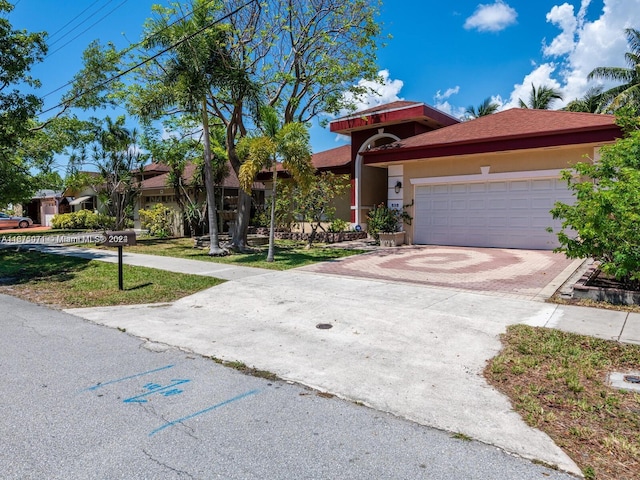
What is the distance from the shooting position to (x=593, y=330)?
19.5 feet

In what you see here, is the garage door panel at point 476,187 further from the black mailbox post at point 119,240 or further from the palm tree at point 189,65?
the black mailbox post at point 119,240

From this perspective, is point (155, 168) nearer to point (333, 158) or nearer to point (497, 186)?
point (333, 158)

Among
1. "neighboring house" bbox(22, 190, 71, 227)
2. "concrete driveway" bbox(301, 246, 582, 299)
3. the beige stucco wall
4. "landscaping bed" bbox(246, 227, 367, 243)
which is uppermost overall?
the beige stucco wall

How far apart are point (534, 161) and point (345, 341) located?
37.1 feet

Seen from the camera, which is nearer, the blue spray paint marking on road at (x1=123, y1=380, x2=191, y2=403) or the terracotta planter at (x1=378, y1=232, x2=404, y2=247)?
the blue spray paint marking on road at (x1=123, y1=380, x2=191, y2=403)

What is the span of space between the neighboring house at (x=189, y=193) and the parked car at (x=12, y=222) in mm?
13443

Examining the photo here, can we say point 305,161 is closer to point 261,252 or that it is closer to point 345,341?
point 261,252

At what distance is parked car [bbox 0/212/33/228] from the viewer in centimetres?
3444

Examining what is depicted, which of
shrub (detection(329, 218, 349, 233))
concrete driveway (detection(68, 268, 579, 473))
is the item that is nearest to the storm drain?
concrete driveway (detection(68, 268, 579, 473))

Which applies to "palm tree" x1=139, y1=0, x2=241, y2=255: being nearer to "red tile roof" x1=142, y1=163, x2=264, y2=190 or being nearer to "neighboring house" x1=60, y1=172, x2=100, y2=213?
"red tile roof" x1=142, y1=163, x2=264, y2=190

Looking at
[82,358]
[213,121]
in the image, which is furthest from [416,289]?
[213,121]

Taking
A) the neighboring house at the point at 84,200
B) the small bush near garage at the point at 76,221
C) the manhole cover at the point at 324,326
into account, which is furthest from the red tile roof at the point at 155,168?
the manhole cover at the point at 324,326

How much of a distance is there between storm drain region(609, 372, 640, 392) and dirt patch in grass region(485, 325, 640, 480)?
74mm

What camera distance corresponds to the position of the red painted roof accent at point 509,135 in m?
12.5
